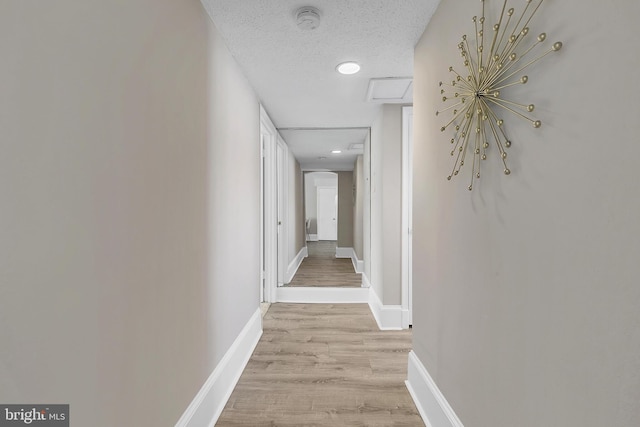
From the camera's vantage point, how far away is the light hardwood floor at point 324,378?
6.38 feet

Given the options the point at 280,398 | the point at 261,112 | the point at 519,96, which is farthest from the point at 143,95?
the point at 261,112

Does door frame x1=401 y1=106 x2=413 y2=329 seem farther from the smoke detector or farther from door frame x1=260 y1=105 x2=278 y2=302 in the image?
the smoke detector

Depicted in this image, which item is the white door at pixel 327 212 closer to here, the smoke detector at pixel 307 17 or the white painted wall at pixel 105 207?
the smoke detector at pixel 307 17

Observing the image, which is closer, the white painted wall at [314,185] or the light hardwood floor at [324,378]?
the light hardwood floor at [324,378]

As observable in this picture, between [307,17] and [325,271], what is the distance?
4.56 metres

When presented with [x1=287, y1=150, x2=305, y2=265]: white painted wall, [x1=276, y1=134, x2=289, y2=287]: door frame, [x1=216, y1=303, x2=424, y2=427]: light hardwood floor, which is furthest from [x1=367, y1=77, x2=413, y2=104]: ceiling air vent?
[x1=287, y1=150, x2=305, y2=265]: white painted wall

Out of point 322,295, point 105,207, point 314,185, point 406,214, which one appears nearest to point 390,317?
point 406,214

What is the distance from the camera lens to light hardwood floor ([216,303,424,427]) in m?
1.94

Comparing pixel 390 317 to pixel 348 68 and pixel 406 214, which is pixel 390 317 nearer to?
pixel 406 214

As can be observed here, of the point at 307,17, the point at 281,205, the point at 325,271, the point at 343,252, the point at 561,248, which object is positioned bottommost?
the point at 325,271

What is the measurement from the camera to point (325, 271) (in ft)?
19.4

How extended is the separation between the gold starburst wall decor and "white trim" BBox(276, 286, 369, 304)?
312cm

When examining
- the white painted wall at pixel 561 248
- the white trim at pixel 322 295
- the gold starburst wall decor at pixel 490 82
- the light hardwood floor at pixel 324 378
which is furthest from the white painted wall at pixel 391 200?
the white painted wall at pixel 561 248

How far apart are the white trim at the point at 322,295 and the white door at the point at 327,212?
3.74 meters
